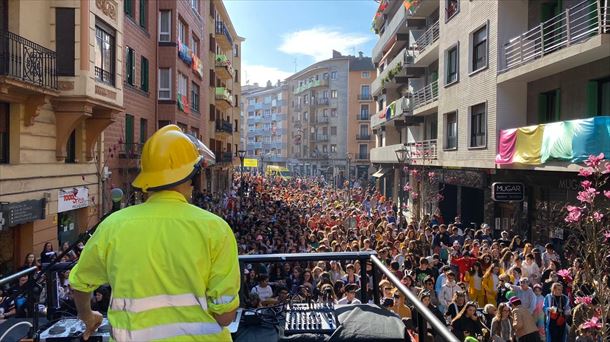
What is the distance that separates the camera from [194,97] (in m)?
33.3

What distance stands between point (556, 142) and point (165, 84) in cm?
1961

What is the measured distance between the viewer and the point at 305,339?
3240mm

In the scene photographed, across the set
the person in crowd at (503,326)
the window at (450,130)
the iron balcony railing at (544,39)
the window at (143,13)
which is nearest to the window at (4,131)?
the person in crowd at (503,326)

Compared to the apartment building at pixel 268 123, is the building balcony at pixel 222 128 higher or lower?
Answer: lower

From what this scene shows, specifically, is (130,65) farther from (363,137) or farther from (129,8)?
(363,137)

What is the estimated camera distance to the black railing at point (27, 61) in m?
11.4

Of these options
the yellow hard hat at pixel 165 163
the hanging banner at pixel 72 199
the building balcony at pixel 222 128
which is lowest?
the hanging banner at pixel 72 199

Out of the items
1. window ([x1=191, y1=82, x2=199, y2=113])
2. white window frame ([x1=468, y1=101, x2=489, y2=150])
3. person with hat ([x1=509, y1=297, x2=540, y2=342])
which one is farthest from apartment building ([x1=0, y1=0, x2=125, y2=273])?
window ([x1=191, y1=82, x2=199, y2=113])

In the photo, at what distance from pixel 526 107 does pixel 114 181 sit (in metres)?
15.3

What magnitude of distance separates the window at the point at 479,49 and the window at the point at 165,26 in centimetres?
1510

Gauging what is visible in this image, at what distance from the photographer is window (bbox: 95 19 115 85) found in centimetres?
1546

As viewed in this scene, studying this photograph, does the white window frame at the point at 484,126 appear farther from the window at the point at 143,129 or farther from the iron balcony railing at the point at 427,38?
the window at the point at 143,129

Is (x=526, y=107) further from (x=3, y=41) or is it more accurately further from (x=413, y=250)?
(x=3, y=41)

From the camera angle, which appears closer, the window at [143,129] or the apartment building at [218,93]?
the window at [143,129]
